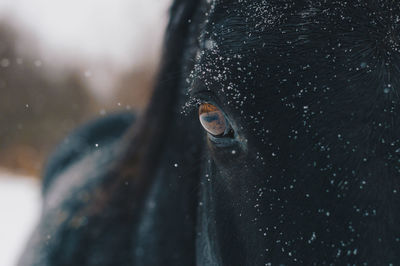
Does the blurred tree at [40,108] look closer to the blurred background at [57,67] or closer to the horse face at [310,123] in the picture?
the blurred background at [57,67]

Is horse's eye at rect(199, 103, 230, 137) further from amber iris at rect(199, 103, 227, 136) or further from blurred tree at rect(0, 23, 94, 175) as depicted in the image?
blurred tree at rect(0, 23, 94, 175)

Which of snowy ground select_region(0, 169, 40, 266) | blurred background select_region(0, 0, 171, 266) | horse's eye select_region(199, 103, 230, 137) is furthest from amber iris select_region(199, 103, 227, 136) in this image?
blurred background select_region(0, 0, 171, 266)

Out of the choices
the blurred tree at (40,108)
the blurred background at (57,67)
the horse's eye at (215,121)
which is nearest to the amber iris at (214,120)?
the horse's eye at (215,121)

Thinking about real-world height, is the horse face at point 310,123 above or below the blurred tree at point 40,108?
below

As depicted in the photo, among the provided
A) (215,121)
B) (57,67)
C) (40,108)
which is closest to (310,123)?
(215,121)

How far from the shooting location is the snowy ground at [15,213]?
12.5 feet

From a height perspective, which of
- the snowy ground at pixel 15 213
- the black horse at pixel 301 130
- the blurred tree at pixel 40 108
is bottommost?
the black horse at pixel 301 130

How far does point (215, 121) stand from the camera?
36.9 inches

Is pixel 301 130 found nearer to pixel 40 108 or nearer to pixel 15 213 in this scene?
pixel 15 213

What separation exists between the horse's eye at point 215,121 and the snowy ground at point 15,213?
2.88 meters

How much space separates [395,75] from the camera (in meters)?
0.74

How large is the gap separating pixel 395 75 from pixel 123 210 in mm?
1287

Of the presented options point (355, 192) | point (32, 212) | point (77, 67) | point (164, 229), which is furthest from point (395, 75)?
point (77, 67)

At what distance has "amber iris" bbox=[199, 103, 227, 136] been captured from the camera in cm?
93
